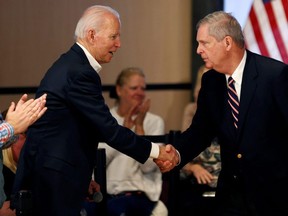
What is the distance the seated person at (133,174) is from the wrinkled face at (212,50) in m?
1.34

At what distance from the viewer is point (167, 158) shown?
4305mm

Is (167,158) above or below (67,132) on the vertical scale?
below

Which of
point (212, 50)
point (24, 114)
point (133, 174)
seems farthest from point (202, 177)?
point (24, 114)

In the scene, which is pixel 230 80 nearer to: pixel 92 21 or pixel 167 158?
pixel 167 158

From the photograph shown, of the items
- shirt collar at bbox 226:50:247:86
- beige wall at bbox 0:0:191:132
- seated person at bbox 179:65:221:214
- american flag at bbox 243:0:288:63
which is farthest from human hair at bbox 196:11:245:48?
beige wall at bbox 0:0:191:132

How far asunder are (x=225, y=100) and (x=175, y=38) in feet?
8.55

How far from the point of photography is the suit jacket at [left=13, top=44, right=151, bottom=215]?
12.6 feet

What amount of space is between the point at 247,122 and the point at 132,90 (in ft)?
5.70

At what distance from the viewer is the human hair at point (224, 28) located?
13.4 feet

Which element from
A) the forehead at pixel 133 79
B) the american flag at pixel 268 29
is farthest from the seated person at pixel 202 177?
the american flag at pixel 268 29

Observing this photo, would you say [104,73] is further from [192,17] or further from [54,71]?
[54,71]

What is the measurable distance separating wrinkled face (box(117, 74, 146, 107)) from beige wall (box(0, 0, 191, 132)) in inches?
34.2

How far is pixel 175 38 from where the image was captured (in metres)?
6.69

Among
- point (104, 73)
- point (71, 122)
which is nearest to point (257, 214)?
point (71, 122)
